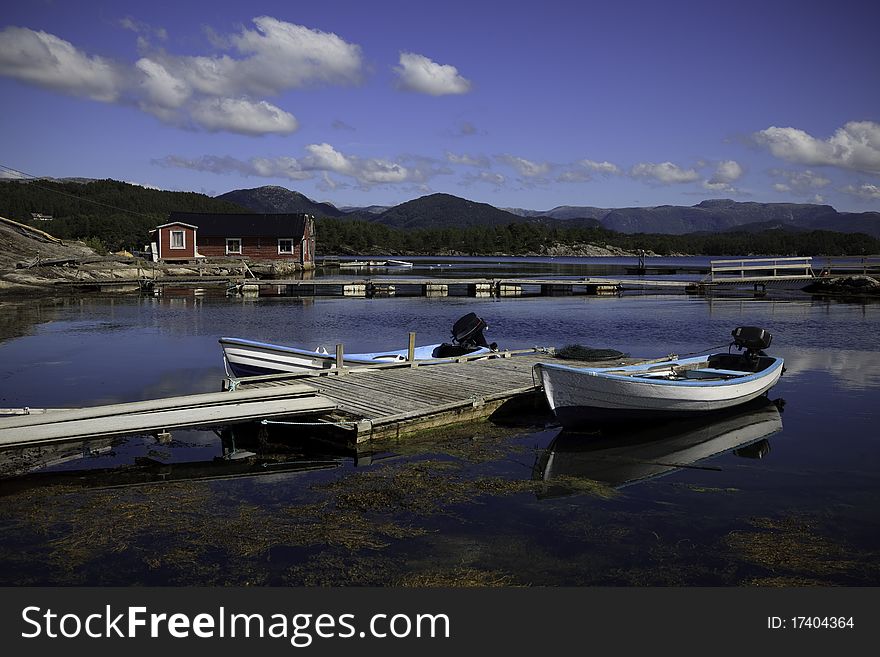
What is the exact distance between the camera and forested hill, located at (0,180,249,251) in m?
111

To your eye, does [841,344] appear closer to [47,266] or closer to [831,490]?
[831,490]

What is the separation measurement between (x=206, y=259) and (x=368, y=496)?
192 feet

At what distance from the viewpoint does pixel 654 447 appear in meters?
13.3

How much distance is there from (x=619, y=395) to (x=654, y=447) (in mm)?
1197

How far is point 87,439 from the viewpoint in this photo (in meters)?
10.5

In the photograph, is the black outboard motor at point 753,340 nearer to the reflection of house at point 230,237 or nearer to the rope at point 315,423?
the rope at point 315,423

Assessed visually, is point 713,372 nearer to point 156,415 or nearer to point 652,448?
point 652,448

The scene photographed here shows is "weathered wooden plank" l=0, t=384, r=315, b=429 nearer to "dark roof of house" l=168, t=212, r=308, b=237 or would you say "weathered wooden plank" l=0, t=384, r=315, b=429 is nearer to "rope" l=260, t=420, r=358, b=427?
"rope" l=260, t=420, r=358, b=427

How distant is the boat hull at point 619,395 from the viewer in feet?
43.3

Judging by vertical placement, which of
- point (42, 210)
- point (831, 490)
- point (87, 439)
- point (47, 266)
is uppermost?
point (42, 210)

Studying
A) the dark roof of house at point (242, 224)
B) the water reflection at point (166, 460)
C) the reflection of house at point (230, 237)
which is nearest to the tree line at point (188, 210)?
the dark roof of house at point (242, 224)

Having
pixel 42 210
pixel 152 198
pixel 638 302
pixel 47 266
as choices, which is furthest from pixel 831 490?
pixel 152 198

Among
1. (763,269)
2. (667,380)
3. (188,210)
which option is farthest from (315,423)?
(188,210)

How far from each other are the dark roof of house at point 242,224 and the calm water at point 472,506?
50.9 metres
